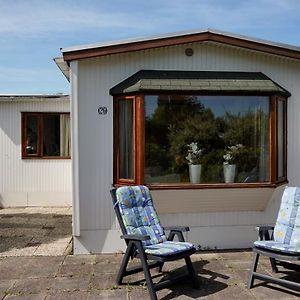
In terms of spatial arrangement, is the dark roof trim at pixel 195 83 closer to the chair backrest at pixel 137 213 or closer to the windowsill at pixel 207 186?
the windowsill at pixel 207 186

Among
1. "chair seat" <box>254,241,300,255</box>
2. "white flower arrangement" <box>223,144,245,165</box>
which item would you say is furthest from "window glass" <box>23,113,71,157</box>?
"chair seat" <box>254,241,300,255</box>

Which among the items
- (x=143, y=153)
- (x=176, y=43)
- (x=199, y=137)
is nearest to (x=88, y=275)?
(x=143, y=153)

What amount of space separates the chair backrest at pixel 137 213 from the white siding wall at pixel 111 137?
3.61 ft

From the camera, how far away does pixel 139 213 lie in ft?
18.8

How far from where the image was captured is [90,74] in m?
6.73

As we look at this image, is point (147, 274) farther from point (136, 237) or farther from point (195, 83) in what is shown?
point (195, 83)

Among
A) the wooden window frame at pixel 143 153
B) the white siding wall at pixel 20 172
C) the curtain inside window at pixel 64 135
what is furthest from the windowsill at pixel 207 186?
the curtain inside window at pixel 64 135

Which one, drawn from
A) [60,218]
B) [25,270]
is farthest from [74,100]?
[60,218]

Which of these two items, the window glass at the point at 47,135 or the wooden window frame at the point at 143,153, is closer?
the wooden window frame at the point at 143,153

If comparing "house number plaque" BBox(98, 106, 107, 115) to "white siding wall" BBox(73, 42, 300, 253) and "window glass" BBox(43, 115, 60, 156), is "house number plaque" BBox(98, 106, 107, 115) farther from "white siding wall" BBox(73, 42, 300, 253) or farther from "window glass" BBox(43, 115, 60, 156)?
"window glass" BBox(43, 115, 60, 156)

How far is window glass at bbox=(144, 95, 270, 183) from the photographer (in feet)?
21.9

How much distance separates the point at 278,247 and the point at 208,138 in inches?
89.9

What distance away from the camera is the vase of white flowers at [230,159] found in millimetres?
6863

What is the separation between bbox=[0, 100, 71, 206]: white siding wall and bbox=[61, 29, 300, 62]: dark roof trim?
16.9 feet
